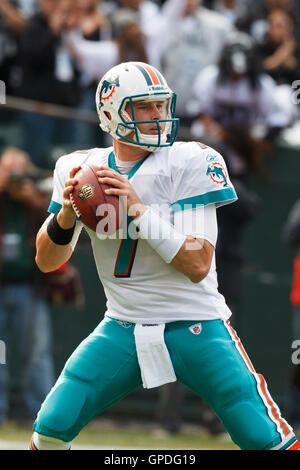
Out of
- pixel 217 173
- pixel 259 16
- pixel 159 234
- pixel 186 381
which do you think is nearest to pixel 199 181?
pixel 217 173

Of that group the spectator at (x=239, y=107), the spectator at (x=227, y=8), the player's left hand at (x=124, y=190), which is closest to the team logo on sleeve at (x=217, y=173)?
the player's left hand at (x=124, y=190)

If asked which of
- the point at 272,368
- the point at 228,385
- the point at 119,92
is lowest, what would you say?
the point at 272,368

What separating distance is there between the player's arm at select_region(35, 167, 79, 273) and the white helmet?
0.29 meters

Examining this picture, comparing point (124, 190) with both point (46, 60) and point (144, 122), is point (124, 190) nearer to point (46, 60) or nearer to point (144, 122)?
point (144, 122)

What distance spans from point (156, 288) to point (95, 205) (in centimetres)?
44

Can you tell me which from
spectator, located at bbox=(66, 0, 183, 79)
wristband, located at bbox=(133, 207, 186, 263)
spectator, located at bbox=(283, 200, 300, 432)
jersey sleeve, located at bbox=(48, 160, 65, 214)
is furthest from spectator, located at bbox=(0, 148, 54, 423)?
wristband, located at bbox=(133, 207, 186, 263)

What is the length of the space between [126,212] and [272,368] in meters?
4.14

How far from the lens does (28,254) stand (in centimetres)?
705

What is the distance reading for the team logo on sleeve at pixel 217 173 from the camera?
3.68m

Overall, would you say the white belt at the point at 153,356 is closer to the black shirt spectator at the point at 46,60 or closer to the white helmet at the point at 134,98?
the white helmet at the point at 134,98

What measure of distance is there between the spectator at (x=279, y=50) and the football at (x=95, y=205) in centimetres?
505
